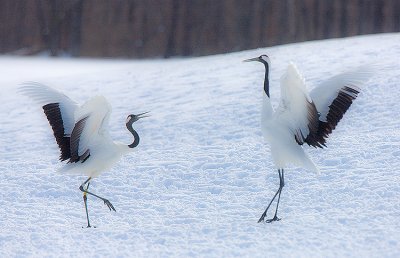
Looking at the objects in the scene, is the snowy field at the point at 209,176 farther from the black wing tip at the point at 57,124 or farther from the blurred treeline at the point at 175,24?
the blurred treeline at the point at 175,24

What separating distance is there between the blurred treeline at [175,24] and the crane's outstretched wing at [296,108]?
25.7ft

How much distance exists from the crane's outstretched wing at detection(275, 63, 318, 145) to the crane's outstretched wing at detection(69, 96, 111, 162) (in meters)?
1.21

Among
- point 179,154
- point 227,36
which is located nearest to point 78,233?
point 179,154

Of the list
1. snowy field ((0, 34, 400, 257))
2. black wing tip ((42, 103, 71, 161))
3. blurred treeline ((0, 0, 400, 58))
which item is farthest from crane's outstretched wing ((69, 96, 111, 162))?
blurred treeline ((0, 0, 400, 58))

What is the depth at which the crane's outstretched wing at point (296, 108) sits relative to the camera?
5.95 m

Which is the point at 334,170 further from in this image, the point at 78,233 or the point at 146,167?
the point at 78,233

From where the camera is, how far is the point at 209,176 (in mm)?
7938

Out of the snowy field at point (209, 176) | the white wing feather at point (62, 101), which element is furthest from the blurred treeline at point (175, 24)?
the white wing feather at point (62, 101)

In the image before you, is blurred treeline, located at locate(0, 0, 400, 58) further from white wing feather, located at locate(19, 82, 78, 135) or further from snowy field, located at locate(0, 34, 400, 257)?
white wing feather, located at locate(19, 82, 78, 135)

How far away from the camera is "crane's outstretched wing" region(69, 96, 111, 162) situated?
636 centimetres

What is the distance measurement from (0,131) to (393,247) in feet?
17.8

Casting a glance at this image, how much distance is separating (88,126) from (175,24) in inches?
330

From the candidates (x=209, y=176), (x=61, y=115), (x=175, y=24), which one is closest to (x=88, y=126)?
(x=61, y=115)

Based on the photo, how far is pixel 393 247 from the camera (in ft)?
19.0
